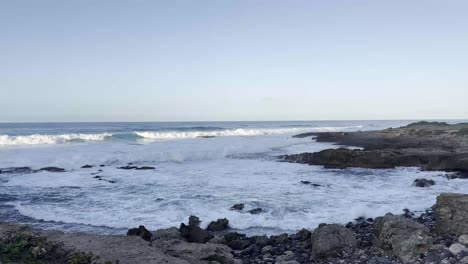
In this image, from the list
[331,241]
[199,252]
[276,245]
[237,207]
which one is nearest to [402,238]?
[331,241]

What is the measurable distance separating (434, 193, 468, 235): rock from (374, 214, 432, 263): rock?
3.05ft

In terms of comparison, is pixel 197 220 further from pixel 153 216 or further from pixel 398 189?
pixel 398 189

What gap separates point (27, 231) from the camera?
8477mm

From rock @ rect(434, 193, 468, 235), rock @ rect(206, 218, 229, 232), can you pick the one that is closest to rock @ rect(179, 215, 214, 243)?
rock @ rect(206, 218, 229, 232)

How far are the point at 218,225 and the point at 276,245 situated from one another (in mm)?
2283

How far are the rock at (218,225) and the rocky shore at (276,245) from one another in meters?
1.08

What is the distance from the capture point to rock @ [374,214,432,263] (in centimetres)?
741

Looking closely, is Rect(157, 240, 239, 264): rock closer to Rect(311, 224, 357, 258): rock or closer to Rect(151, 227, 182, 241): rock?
Rect(151, 227, 182, 241): rock

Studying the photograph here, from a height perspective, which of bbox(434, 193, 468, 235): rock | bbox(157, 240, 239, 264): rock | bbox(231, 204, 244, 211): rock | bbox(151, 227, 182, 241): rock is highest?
bbox(434, 193, 468, 235): rock

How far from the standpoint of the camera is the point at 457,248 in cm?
741

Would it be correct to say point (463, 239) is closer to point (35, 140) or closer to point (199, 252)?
point (199, 252)

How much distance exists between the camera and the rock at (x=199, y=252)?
720cm

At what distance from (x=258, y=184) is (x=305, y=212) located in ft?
16.6

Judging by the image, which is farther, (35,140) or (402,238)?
(35,140)
